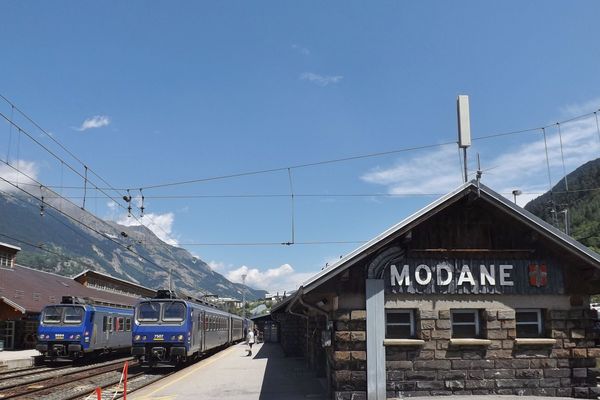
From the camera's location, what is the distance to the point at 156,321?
2253 cm

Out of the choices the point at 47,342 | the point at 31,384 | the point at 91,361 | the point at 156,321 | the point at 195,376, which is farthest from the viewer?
the point at 91,361

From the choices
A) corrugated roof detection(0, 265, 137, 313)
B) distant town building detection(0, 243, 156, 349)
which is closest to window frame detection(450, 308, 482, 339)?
distant town building detection(0, 243, 156, 349)

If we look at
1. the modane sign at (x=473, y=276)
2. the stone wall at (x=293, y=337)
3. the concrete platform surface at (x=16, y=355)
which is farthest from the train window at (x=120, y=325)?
the modane sign at (x=473, y=276)

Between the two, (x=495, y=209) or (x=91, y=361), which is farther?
(x=91, y=361)

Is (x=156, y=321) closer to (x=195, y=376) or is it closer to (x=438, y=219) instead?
(x=195, y=376)

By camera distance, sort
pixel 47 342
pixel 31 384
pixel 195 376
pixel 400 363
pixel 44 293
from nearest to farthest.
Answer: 1. pixel 400 363
2. pixel 31 384
3. pixel 195 376
4. pixel 47 342
5. pixel 44 293

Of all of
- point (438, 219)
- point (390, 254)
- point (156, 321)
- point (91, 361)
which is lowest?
point (91, 361)

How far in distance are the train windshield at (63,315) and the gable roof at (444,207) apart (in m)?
16.5

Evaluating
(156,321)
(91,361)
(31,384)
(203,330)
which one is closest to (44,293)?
(91,361)

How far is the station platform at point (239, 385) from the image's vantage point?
1461 cm

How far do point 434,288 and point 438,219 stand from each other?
1560 mm

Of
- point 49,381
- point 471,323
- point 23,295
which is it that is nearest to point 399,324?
point 471,323

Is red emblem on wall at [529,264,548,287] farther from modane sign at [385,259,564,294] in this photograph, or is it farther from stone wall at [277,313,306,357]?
stone wall at [277,313,306,357]

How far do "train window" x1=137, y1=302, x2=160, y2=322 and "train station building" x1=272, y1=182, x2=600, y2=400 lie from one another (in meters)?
11.3
